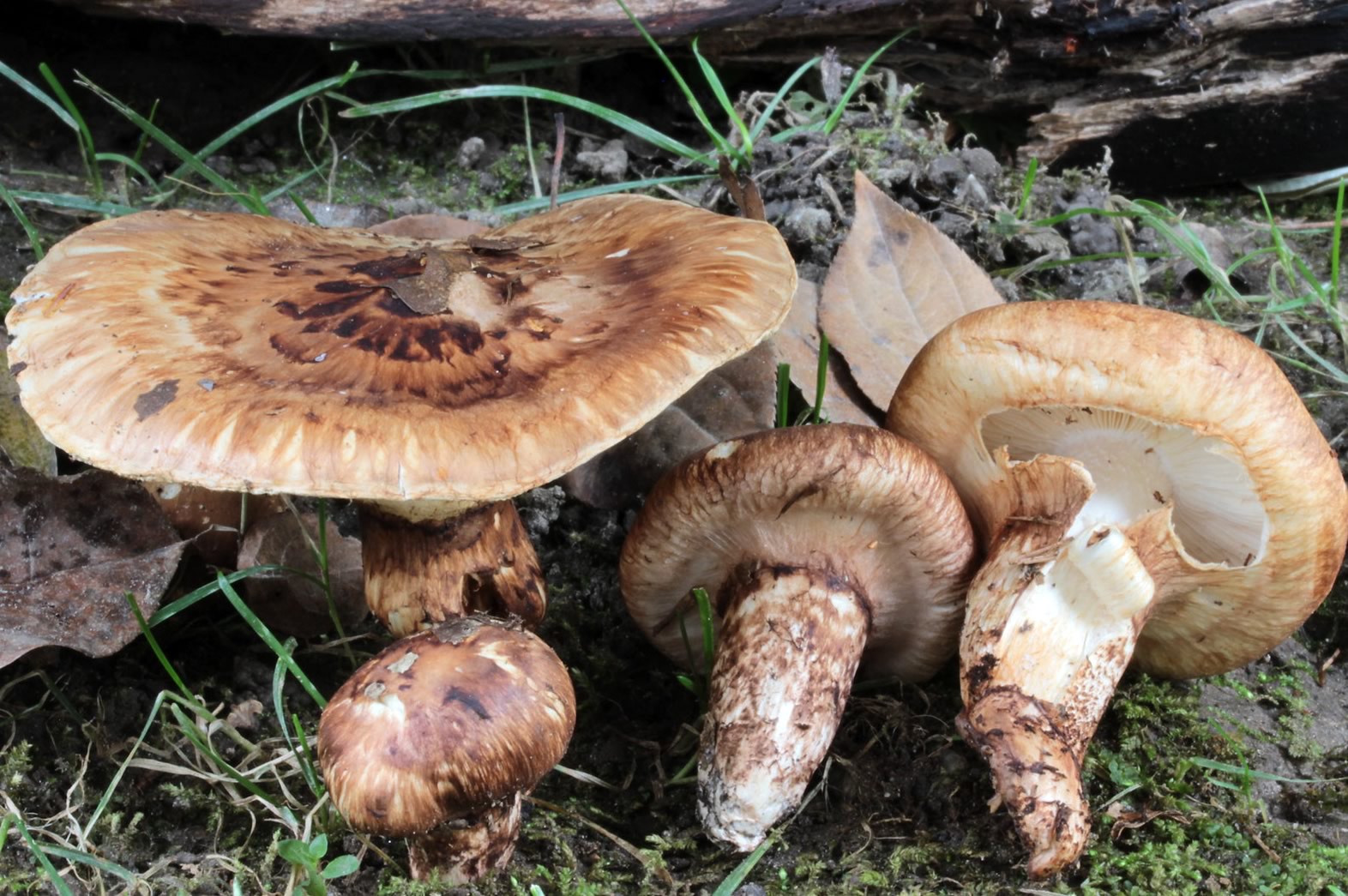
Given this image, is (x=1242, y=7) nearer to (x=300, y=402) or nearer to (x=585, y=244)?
(x=585, y=244)

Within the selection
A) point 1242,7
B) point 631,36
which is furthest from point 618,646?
point 1242,7

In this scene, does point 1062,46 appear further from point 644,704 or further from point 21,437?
point 21,437

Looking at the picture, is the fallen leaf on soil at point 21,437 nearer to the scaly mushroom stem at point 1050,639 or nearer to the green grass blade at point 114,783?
the green grass blade at point 114,783

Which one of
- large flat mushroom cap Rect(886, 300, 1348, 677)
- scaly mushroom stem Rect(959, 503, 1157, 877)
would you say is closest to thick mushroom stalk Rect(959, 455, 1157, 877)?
scaly mushroom stem Rect(959, 503, 1157, 877)

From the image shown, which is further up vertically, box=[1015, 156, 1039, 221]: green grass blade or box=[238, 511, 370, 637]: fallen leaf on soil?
box=[1015, 156, 1039, 221]: green grass blade

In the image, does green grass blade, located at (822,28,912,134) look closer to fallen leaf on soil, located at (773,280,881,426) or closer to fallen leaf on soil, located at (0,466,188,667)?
fallen leaf on soil, located at (773,280,881,426)

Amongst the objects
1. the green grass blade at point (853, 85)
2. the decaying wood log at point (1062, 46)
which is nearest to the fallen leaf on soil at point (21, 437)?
the decaying wood log at point (1062, 46)

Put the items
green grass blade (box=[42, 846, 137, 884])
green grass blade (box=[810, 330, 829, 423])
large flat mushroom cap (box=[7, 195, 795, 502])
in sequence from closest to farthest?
1. large flat mushroom cap (box=[7, 195, 795, 502])
2. green grass blade (box=[42, 846, 137, 884])
3. green grass blade (box=[810, 330, 829, 423])

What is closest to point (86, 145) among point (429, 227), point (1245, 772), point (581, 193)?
point (429, 227)
